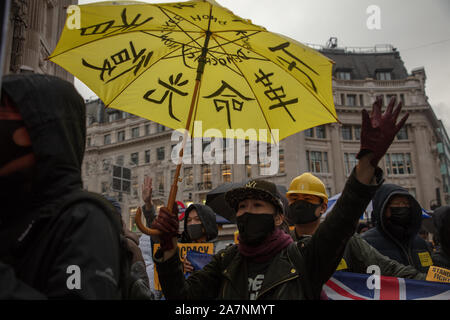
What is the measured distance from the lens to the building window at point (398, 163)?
136 ft

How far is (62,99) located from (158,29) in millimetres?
1950

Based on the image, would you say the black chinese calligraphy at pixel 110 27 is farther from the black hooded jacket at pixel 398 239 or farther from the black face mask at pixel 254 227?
the black hooded jacket at pixel 398 239

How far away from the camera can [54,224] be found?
1.42 meters

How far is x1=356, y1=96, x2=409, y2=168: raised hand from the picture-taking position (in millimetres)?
1995

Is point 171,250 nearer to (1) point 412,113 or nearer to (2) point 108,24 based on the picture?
(2) point 108,24

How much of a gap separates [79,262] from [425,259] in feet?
13.4

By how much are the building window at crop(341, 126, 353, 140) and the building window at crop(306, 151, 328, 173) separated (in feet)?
13.1

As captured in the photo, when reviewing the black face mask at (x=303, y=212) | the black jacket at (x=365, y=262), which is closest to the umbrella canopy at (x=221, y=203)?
the black face mask at (x=303, y=212)

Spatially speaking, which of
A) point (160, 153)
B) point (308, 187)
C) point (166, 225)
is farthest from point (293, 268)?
point (160, 153)

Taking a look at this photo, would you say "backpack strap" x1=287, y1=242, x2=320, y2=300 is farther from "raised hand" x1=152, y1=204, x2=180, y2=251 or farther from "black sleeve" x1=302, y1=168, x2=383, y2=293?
"raised hand" x1=152, y1=204, x2=180, y2=251

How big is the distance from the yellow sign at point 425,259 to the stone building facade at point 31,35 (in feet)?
31.5

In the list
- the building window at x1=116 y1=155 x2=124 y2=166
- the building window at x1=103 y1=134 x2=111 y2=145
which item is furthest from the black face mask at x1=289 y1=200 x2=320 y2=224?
the building window at x1=103 y1=134 x2=111 y2=145

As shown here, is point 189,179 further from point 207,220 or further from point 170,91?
point 170,91
